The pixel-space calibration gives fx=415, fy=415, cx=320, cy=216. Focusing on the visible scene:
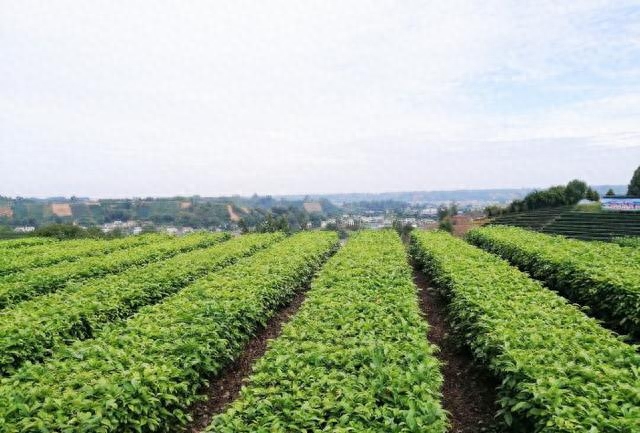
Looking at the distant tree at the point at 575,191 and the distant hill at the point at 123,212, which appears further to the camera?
the distant hill at the point at 123,212

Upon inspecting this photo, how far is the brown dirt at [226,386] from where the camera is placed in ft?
20.7

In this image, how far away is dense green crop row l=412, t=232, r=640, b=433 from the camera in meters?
3.73

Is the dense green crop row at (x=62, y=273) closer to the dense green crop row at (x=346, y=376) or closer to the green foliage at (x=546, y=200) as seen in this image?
the dense green crop row at (x=346, y=376)

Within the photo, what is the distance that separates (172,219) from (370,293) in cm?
10053

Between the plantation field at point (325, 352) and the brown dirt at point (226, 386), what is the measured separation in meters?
0.04

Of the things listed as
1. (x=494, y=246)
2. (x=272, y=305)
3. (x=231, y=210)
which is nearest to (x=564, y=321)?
(x=272, y=305)

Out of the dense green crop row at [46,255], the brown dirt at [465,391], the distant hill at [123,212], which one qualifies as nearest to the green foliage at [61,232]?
the dense green crop row at [46,255]

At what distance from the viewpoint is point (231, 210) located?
384 feet

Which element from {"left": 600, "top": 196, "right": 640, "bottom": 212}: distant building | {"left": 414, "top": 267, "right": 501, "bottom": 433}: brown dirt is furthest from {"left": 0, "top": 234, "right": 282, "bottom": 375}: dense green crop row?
{"left": 600, "top": 196, "right": 640, "bottom": 212}: distant building

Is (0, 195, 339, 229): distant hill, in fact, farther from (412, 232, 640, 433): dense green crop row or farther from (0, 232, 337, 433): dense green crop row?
(412, 232, 640, 433): dense green crop row

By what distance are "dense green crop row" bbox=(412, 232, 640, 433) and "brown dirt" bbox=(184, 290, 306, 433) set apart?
3.25 m

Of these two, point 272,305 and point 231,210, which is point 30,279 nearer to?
point 272,305

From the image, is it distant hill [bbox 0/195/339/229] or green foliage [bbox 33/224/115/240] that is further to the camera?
distant hill [bbox 0/195/339/229]

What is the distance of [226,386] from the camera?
738cm
